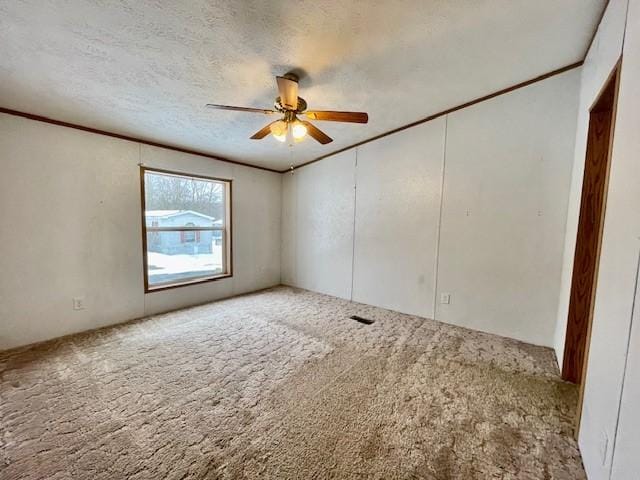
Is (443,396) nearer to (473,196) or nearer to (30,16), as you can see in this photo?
(473,196)

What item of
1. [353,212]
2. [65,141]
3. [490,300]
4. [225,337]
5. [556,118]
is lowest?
[225,337]

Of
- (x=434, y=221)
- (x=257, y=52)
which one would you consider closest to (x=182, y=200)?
(x=257, y=52)

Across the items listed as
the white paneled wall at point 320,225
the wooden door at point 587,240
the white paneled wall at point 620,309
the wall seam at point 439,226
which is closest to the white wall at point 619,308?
the white paneled wall at point 620,309

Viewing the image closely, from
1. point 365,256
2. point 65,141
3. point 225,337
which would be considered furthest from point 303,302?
point 65,141

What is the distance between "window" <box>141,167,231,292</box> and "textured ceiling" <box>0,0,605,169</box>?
0.91m

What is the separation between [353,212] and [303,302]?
1668mm

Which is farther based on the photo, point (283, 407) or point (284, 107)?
point (284, 107)

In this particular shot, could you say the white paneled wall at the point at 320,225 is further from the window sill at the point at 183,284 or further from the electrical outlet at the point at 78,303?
the electrical outlet at the point at 78,303

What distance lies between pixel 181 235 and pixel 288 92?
110 inches

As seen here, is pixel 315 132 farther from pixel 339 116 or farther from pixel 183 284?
pixel 183 284

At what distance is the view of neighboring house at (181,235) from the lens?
3.53 m

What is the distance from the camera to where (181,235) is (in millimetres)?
3828

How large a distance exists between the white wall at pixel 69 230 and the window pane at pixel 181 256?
0.21 meters

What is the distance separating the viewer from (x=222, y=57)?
1.95 meters
